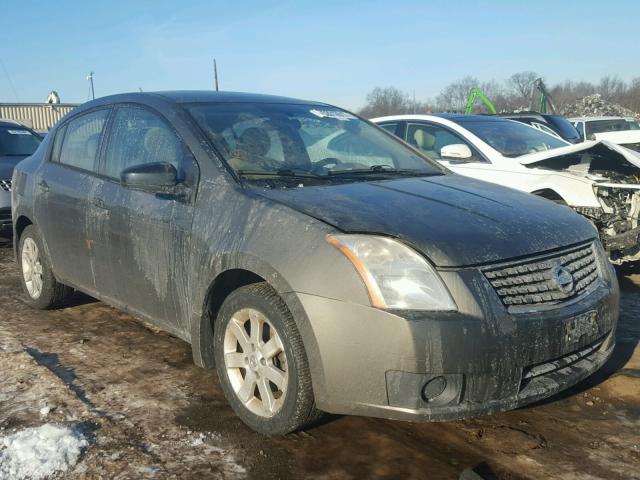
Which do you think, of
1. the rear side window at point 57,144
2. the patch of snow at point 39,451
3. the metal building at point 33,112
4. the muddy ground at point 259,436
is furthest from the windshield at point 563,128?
the metal building at point 33,112

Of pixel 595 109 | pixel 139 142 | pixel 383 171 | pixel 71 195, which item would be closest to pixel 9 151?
pixel 71 195

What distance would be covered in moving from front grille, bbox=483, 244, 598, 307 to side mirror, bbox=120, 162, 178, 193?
1.72m

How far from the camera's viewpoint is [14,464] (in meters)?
2.70

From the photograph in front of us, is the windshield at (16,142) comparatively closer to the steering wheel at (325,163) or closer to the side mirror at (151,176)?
the side mirror at (151,176)

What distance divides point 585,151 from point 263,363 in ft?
15.3

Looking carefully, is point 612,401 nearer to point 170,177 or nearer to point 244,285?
point 244,285

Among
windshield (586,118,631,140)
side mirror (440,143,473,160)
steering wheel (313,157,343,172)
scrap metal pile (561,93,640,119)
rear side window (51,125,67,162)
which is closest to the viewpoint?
steering wheel (313,157,343,172)

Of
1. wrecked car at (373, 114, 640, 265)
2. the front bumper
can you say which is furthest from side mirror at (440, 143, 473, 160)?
the front bumper

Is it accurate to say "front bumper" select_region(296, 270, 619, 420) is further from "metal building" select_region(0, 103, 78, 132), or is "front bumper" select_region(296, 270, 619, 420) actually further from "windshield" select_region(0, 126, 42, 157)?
"metal building" select_region(0, 103, 78, 132)

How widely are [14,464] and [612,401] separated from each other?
298 cm

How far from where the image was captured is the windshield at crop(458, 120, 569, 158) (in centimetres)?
677

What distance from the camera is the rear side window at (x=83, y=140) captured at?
4297mm

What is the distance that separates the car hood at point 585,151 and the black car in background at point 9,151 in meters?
6.29

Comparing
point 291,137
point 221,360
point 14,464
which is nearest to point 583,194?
point 291,137
